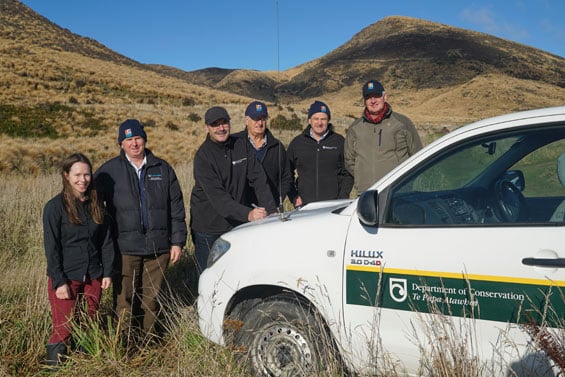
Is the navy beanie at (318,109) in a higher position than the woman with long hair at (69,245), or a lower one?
higher

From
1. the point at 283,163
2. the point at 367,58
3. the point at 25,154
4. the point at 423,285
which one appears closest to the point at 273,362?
the point at 423,285

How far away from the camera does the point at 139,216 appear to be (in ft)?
14.4

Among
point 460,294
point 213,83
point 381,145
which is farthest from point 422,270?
point 213,83

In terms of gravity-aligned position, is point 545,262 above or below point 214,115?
below

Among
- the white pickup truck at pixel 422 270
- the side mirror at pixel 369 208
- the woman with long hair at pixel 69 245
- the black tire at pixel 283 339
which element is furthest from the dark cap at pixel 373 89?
the woman with long hair at pixel 69 245

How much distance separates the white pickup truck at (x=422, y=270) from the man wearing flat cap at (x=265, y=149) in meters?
1.77

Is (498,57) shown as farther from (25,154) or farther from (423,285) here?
(423,285)

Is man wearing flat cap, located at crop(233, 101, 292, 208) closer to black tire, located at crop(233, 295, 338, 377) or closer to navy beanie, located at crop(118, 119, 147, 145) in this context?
navy beanie, located at crop(118, 119, 147, 145)

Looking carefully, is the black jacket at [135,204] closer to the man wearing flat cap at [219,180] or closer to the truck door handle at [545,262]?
the man wearing flat cap at [219,180]

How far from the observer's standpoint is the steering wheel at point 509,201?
9.39ft

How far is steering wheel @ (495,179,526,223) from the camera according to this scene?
2.86 meters

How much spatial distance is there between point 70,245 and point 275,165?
2284mm

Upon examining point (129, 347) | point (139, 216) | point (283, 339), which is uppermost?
point (139, 216)

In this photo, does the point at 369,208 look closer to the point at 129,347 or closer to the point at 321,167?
the point at 129,347
